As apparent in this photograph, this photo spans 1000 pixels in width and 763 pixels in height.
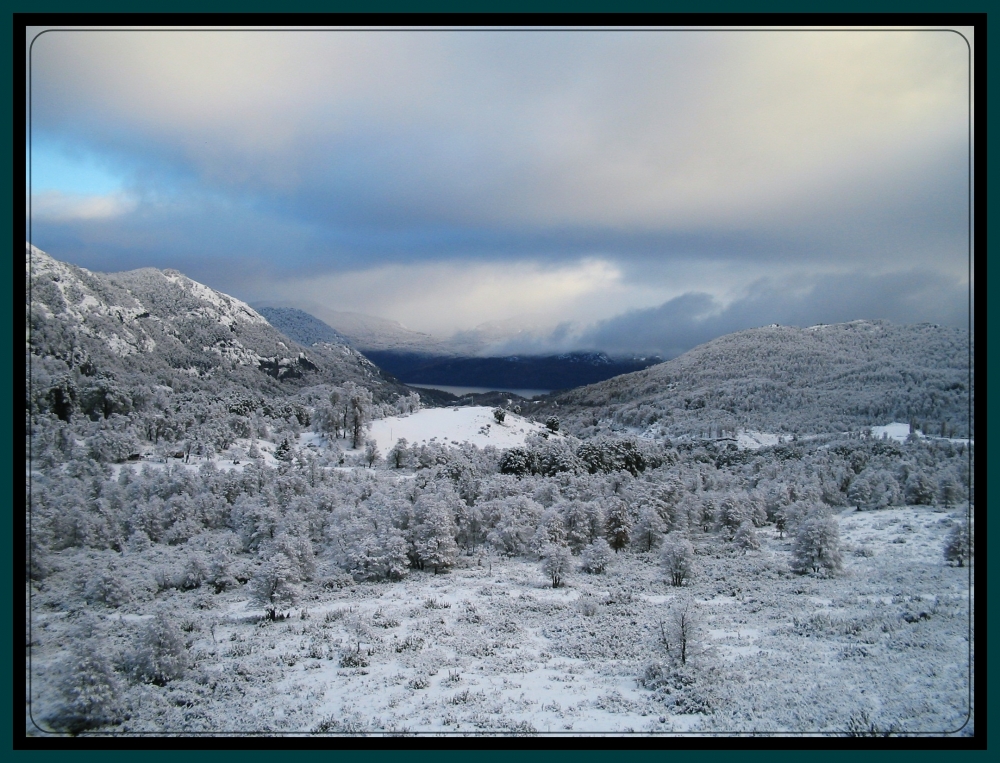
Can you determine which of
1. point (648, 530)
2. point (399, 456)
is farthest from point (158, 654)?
point (399, 456)

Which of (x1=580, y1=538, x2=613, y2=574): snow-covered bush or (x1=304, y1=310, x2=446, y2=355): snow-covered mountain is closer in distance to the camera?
(x1=580, y1=538, x2=613, y2=574): snow-covered bush

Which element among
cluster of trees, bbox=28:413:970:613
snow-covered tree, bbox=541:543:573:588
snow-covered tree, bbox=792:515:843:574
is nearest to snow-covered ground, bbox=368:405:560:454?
cluster of trees, bbox=28:413:970:613

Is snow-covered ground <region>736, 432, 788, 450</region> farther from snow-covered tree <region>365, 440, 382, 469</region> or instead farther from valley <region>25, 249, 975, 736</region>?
snow-covered tree <region>365, 440, 382, 469</region>

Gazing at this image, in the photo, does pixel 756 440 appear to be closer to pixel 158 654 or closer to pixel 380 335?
pixel 380 335

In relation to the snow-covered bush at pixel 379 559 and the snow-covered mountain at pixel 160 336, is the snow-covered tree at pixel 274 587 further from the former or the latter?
the snow-covered mountain at pixel 160 336

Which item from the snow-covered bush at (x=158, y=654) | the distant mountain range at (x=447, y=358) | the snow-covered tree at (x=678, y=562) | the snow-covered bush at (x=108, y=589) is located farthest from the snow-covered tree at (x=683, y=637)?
the snow-covered bush at (x=108, y=589)
